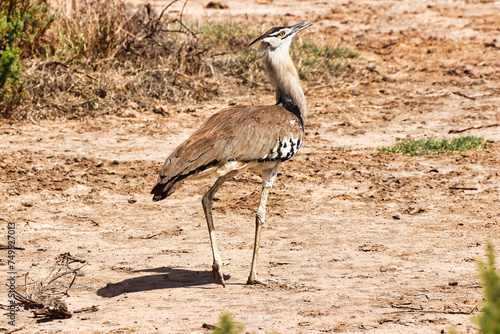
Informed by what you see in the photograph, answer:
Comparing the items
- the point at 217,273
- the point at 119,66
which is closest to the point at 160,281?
the point at 217,273

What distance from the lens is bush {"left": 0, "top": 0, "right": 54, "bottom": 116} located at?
324 inches

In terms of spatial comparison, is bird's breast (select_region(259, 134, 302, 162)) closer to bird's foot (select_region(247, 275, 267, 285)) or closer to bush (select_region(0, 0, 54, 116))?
bird's foot (select_region(247, 275, 267, 285))

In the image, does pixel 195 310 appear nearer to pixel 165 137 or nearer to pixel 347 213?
pixel 347 213

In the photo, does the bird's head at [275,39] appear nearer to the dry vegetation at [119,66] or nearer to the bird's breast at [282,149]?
the bird's breast at [282,149]

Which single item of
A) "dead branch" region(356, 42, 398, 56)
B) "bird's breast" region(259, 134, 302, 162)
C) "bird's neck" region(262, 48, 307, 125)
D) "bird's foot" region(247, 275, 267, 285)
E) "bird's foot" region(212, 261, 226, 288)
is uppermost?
"bird's neck" region(262, 48, 307, 125)

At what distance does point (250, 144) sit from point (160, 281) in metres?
1.14

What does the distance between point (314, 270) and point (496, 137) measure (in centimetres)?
411

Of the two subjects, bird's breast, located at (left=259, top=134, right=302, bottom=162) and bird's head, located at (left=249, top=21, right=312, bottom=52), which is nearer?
bird's breast, located at (left=259, top=134, right=302, bottom=162)

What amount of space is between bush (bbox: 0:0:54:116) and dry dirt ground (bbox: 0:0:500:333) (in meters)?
0.50

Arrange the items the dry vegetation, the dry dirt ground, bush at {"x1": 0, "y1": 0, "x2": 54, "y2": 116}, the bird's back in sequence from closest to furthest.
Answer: the dry dirt ground
the bird's back
bush at {"x1": 0, "y1": 0, "x2": 54, "y2": 116}
the dry vegetation

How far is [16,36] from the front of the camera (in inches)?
343

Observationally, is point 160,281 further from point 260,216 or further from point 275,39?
point 275,39

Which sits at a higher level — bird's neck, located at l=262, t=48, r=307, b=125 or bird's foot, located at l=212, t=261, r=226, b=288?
bird's neck, located at l=262, t=48, r=307, b=125

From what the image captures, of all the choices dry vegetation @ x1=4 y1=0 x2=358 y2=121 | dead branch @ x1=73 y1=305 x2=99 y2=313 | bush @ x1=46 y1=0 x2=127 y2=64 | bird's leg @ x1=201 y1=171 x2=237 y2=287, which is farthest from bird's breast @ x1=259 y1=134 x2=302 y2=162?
bush @ x1=46 y1=0 x2=127 y2=64
